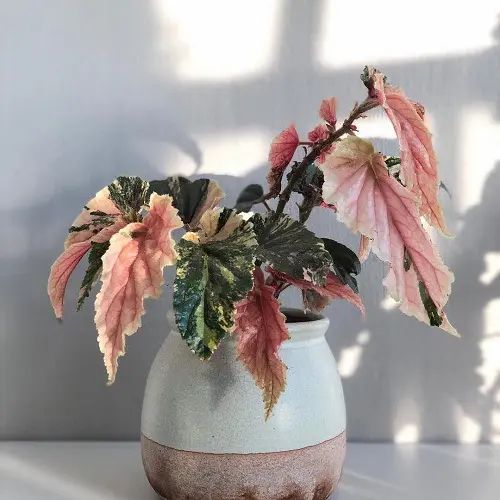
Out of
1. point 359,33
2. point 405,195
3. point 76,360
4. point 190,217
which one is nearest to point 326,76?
point 359,33

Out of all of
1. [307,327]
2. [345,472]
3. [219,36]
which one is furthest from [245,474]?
[219,36]

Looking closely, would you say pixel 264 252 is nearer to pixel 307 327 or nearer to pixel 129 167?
pixel 307 327

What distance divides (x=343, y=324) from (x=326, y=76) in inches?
14.9

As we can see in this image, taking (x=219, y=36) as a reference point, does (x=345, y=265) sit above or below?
below

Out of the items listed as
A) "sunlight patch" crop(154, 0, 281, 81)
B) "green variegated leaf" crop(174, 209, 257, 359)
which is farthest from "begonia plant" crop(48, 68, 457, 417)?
"sunlight patch" crop(154, 0, 281, 81)

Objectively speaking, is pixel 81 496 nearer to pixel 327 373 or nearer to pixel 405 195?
pixel 327 373

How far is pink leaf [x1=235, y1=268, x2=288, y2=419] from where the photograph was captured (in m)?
0.56

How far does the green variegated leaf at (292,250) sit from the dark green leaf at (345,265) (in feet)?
0.20

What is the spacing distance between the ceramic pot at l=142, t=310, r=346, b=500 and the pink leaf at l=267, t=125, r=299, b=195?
0.17 meters

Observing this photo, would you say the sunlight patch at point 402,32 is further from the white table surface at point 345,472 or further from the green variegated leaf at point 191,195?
the white table surface at point 345,472

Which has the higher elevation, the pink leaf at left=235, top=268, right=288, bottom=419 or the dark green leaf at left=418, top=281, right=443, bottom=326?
the dark green leaf at left=418, top=281, right=443, bottom=326

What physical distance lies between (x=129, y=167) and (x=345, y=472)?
21.0 inches

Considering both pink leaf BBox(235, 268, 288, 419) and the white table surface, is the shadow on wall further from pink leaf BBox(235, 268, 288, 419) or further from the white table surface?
pink leaf BBox(235, 268, 288, 419)

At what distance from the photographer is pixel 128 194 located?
60 cm
